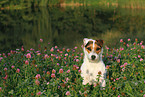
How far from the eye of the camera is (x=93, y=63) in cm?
454

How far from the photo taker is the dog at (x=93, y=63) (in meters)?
4.28

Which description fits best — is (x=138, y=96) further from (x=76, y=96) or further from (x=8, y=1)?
(x=8, y=1)

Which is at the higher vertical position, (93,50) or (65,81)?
(93,50)

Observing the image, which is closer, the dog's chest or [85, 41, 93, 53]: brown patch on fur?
[85, 41, 93, 53]: brown patch on fur

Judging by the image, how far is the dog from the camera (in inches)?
169

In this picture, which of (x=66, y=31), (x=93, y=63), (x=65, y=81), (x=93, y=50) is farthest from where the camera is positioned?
(x=66, y=31)

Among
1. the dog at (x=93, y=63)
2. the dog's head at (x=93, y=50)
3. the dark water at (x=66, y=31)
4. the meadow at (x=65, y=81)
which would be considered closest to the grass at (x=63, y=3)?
the dark water at (x=66, y=31)

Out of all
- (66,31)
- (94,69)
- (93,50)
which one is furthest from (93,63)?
(66,31)

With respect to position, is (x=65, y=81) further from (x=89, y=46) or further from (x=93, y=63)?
(x=89, y=46)

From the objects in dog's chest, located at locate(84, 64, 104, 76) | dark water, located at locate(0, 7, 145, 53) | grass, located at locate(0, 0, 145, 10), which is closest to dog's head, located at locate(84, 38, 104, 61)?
dog's chest, located at locate(84, 64, 104, 76)

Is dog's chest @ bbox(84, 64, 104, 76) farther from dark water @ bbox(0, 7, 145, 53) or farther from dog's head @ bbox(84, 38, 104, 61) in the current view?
dark water @ bbox(0, 7, 145, 53)

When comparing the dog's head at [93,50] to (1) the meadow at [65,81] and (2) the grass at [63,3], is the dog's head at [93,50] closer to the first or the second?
(1) the meadow at [65,81]

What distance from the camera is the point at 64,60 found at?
22.7 feet

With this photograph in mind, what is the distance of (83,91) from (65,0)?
80467 mm
